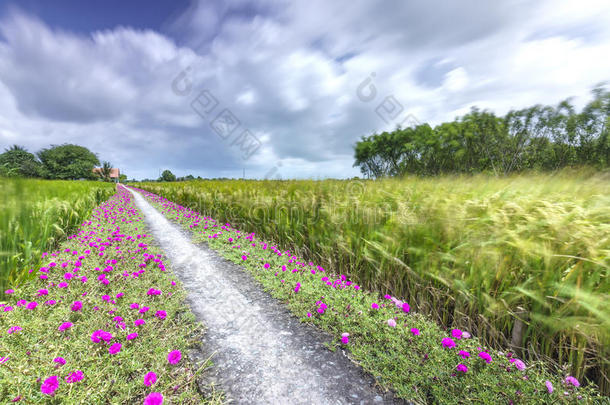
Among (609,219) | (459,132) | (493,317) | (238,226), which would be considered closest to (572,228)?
(609,219)

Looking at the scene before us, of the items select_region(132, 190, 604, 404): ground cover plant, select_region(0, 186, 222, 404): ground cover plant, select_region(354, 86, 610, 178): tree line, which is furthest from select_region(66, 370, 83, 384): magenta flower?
select_region(354, 86, 610, 178): tree line

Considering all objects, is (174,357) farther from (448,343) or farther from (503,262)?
(503,262)

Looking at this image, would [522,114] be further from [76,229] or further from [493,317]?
[76,229]

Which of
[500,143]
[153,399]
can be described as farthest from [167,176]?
[153,399]

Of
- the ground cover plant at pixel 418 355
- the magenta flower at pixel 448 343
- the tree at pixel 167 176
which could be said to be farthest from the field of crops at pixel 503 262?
the tree at pixel 167 176

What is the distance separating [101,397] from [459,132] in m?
42.2

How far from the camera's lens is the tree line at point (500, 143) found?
2450 centimetres

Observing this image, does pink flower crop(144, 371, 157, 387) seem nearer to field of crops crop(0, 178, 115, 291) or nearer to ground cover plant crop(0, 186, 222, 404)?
ground cover plant crop(0, 186, 222, 404)

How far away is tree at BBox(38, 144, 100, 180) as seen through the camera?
59531 millimetres

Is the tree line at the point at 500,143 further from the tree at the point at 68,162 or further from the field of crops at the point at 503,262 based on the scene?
the tree at the point at 68,162

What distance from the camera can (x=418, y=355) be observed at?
1.96 m

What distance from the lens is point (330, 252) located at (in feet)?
13.3

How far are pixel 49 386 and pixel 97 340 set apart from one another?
46cm

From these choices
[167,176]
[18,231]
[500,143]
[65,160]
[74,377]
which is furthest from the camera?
[167,176]
